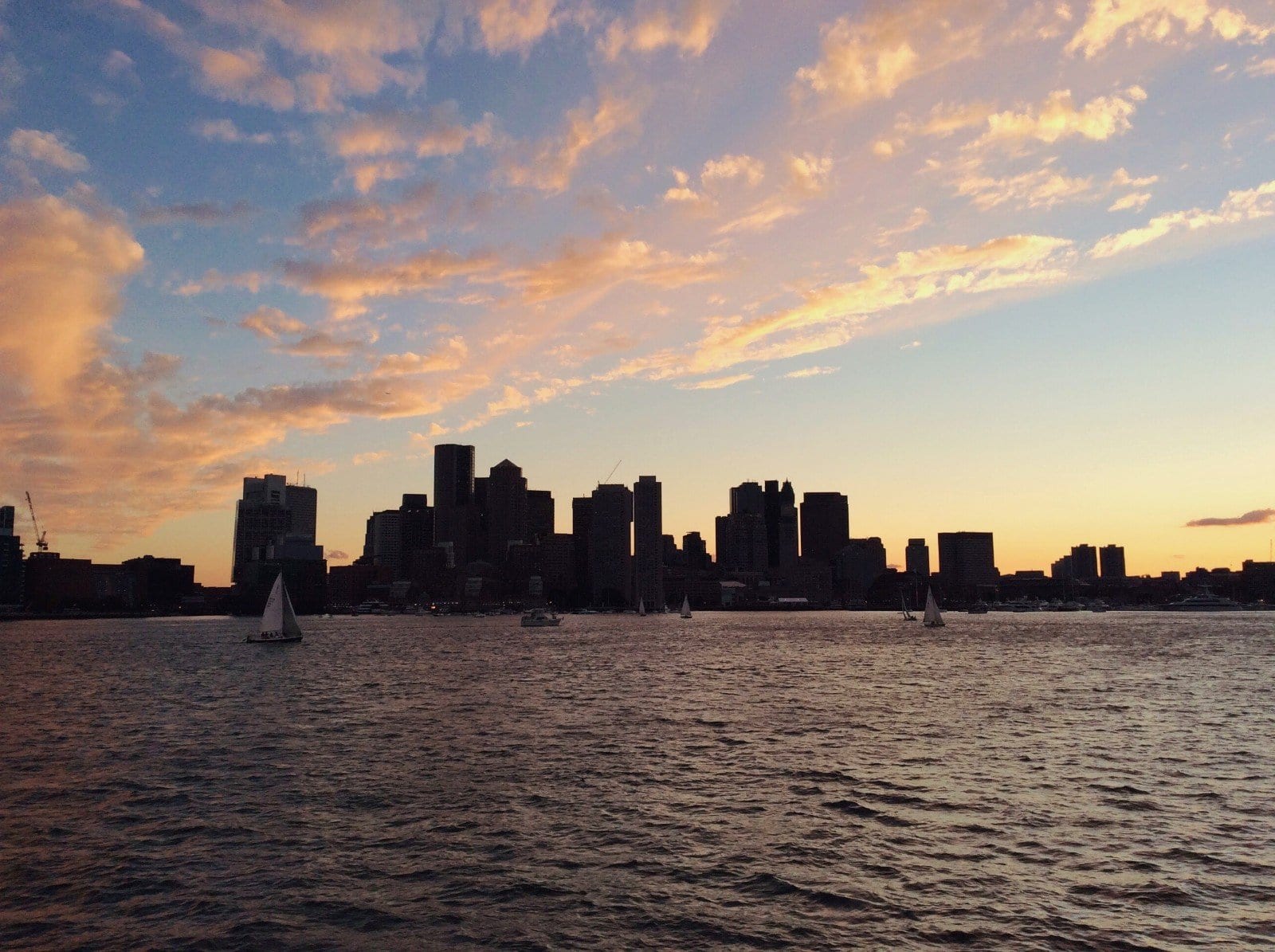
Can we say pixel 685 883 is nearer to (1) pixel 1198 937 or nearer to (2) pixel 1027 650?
(1) pixel 1198 937

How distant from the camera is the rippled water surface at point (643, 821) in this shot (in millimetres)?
25375

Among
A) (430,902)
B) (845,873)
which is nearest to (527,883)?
(430,902)

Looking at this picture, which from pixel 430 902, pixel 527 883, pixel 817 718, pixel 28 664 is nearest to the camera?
pixel 430 902

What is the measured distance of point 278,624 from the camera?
597ft

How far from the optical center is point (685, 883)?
94.1ft

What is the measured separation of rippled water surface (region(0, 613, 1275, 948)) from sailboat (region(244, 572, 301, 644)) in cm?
9772

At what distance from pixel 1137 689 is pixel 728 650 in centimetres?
8133

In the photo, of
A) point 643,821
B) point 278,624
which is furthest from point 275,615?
point 643,821

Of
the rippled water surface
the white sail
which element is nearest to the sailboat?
the white sail

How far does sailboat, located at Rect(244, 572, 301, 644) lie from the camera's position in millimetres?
179500

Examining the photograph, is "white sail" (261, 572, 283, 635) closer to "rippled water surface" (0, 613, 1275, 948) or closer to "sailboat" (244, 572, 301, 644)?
"sailboat" (244, 572, 301, 644)

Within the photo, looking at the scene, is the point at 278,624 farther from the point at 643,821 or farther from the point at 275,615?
the point at 643,821

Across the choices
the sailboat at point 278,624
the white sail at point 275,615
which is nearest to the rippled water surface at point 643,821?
the sailboat at point 278,624

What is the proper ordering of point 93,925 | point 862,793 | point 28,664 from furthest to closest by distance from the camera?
point 28,664 → point 862,793 → point 93,925
